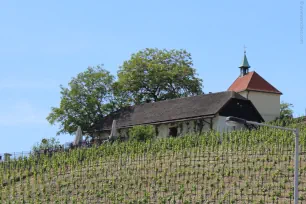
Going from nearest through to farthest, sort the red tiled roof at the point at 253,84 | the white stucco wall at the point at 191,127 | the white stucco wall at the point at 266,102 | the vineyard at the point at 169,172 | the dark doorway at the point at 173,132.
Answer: the vineyard at the point at 169,172, the white stucco wall at the point at 191,127, the dark doorway at the point at 173,132, the white stucco wall at the point at 266,102, the red tiled roof at the point at 253,84

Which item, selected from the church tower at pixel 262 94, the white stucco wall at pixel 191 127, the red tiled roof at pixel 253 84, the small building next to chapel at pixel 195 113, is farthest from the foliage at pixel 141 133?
the red tiled roof at pixel 253 84

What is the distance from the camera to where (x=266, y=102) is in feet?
171

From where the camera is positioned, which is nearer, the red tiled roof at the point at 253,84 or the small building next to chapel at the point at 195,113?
the small building next to chapel at the point at 195,113

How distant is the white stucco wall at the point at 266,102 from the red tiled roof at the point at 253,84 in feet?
1.21

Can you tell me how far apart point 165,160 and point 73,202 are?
19.8 feet

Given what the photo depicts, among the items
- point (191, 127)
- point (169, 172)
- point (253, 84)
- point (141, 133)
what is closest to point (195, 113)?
point (191, 127)

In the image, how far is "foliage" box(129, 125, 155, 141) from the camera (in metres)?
40.5

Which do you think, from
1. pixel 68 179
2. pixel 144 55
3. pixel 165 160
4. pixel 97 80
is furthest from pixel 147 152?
pixel 144 55

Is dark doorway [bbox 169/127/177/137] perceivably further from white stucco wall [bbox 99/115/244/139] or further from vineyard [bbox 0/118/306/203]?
vineyard [bbox 0/118/306/203]

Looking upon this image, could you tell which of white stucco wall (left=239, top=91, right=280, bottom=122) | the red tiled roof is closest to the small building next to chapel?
white stucco wall (left=239, top=91, right=280, bottom=122)

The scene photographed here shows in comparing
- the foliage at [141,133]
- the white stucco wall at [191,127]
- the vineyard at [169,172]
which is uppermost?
the white stucco wall at [191,127]

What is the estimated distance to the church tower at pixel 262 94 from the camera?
168ft

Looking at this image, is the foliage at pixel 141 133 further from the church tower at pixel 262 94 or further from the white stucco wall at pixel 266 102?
the white stucco wall at pixel 266 102

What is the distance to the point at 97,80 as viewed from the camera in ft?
172
